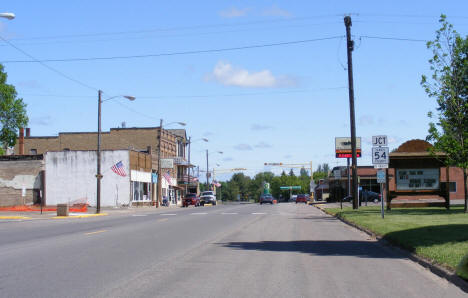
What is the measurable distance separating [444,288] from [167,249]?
24.5 feet

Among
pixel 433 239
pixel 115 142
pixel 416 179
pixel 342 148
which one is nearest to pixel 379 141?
pixel 433 239

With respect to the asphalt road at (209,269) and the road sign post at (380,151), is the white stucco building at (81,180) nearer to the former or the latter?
the road sign post at (380,151)

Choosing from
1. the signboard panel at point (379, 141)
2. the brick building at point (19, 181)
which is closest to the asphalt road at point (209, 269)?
the signboard panel at point (379, 141)

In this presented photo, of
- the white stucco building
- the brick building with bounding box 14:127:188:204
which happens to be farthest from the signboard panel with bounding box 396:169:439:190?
the brick building with bounding box 14:127:188:204

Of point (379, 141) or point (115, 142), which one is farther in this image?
point (115, 142)

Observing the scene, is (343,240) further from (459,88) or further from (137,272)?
(459,88)

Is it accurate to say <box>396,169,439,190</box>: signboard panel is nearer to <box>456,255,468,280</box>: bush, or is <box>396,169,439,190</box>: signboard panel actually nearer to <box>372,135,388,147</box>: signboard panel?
<box>372,135,388,147</box>: signboard panel

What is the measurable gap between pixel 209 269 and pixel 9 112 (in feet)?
180

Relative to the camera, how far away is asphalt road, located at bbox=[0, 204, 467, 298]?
8742 millimetres

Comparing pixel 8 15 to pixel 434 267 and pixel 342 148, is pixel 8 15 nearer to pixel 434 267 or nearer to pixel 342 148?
pixel 434 267

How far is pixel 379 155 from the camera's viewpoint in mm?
24281

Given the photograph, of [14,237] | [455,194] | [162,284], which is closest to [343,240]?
[162,284]

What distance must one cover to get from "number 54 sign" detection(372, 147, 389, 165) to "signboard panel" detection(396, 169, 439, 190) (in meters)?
9.72

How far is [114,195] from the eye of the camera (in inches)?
2354
